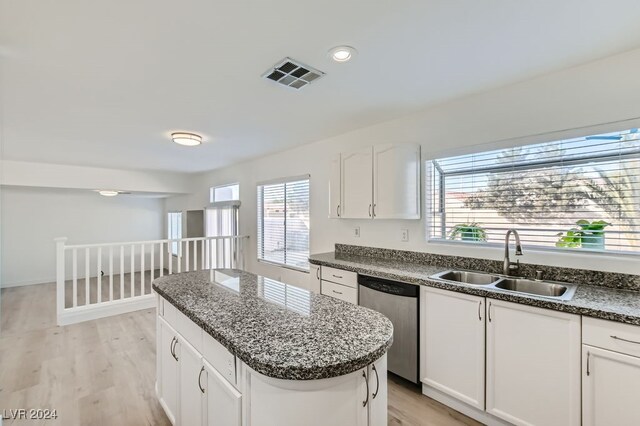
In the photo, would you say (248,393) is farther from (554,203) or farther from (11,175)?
(11,175)

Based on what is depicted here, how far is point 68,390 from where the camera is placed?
2.35m

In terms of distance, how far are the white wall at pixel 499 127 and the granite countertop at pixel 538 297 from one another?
23cm

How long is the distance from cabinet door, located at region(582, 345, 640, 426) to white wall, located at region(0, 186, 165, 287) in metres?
7.85

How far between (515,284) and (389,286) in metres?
0.90

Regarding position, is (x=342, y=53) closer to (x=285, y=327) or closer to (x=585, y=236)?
(x=285, y=327)

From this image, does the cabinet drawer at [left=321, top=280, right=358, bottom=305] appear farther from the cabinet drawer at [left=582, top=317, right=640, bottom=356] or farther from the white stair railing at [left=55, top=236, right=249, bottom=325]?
the white stair railing at [left=55, top=236, right=249, bottom=325]

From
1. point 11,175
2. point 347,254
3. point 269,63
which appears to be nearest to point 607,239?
point 347,254

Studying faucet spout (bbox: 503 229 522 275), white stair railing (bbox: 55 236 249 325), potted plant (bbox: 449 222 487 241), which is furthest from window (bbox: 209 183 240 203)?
faucet spout (bbox: 503 229 522 275)

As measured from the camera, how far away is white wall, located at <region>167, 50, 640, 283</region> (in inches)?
72.1

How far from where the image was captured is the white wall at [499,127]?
72.1 inches

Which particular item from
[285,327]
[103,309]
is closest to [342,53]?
[285,327]

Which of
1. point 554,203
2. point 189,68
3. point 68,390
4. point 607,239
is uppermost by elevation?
point 189,68

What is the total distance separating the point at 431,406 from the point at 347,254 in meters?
1.65

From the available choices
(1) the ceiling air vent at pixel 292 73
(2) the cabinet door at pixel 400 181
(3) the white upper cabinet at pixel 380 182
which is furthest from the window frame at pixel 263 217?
(1) the ceiling air vent at pixel 292 73
